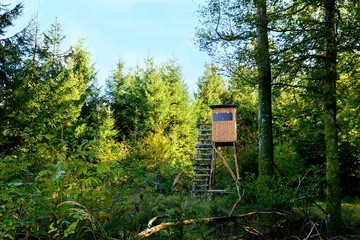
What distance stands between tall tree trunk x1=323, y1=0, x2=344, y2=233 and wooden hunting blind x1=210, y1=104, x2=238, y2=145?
6225mm

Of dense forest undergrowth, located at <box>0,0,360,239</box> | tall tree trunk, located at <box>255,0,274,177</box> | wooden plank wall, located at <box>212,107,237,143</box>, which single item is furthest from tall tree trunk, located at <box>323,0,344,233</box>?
wooden plank wall, located at <box>212,107,237,143</box>

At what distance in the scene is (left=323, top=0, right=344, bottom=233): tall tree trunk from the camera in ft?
19.2

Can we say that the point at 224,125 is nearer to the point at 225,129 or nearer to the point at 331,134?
the point at 225,129

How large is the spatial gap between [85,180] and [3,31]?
36.0 ft

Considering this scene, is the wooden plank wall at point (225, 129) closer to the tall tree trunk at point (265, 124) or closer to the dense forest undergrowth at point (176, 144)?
the dense forest undergrowth at point (176, 144)

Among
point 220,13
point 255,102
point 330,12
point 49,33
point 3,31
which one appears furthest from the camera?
point 255,102

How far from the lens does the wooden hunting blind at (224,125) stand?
12.4 meters

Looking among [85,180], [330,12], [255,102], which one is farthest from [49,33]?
[85,180]

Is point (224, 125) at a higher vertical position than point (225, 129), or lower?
higher

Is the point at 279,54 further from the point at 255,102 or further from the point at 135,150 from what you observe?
the point at 255,102

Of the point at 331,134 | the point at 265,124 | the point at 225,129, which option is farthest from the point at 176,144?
the point at 331,134

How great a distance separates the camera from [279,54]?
21.2 ft

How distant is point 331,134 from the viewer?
6.11 metres

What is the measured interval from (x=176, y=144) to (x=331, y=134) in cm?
1406
